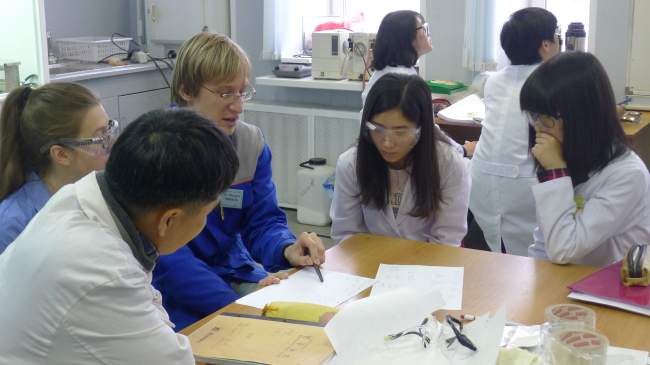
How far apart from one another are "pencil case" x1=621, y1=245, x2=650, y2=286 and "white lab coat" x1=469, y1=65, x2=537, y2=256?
1212 millimetres

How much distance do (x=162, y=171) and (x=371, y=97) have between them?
1070mm

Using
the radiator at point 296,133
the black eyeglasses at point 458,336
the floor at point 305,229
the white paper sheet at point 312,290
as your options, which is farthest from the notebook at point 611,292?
the radiator at point 296,133

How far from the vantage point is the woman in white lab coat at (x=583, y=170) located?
1649 millimetres

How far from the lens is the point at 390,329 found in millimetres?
1232

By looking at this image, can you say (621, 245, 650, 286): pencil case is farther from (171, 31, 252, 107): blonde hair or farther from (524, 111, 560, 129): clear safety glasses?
(171, 31, 252, 107): blonde hair

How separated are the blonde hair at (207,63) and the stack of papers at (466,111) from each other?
1.70 meters

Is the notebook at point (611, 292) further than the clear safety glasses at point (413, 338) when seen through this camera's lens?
Yes

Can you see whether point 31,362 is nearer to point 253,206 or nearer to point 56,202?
point 56,202

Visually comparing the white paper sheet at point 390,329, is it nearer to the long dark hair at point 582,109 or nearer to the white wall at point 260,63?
the long dark hair at point 582,109

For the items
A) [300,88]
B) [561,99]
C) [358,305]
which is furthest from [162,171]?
[300,88]

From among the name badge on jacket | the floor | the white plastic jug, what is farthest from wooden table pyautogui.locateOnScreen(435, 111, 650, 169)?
the name badge on jacket

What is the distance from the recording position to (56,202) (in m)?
0.95

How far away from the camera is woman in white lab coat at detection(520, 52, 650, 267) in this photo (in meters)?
1.65

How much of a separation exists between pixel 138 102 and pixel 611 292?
3565mm
